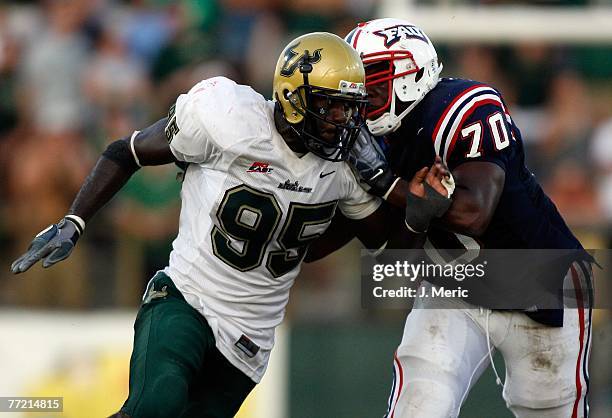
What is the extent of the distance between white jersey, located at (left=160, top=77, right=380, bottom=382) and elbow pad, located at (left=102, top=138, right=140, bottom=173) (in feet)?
0.81

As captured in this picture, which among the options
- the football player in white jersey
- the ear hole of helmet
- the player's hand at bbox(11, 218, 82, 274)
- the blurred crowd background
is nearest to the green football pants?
the football player in white jersey

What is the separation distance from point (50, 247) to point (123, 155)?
531 mm

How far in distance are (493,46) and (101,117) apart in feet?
10.1

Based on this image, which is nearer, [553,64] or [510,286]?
A: [510,286]

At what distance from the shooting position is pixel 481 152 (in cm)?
524

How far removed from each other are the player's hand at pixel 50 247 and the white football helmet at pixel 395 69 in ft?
4.63

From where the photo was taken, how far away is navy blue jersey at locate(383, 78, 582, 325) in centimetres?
529

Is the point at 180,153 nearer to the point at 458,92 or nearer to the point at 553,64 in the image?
the point at 458,92

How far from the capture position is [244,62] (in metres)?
9.56

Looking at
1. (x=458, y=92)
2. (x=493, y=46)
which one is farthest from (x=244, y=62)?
(x=458, y=92)

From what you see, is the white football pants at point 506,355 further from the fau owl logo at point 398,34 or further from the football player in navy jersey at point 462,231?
the fau owl logo at point 398,34

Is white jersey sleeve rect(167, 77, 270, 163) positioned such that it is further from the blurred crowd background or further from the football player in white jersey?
the blurred crowd background

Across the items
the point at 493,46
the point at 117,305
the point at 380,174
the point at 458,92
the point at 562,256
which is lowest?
the point at 117,305

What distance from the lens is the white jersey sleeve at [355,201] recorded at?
17.8 ft
